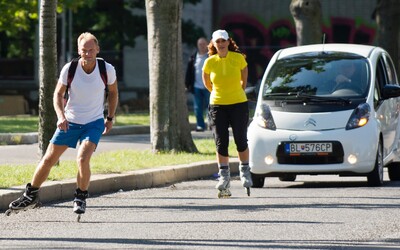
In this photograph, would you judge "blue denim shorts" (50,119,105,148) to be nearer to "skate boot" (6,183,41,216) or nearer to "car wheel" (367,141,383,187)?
"skate boot" (6,183,41,216)

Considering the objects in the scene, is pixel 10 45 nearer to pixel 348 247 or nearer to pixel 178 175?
pixel 178 175

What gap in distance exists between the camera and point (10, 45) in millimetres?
44344

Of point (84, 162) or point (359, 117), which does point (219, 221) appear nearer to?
point (84, 162)

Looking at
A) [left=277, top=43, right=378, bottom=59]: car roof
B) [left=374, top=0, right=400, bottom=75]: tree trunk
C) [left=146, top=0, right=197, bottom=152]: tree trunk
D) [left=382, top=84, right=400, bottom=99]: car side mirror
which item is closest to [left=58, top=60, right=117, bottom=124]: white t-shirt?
[left=382, top=84, right=400, bottom=99]: car side mirror

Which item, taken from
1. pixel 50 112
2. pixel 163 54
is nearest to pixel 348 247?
pixel 50 112

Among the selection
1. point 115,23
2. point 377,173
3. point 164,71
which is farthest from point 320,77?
point 115,23

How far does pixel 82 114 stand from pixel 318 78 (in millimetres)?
4948

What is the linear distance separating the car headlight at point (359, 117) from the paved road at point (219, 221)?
0.75 meters

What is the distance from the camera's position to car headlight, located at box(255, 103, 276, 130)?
1533cm

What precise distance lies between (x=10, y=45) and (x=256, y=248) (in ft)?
117

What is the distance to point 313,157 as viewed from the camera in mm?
15047

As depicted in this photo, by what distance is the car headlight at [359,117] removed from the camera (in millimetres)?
15102

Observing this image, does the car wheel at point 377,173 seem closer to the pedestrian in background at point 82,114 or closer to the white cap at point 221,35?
the white cap at point 221,35

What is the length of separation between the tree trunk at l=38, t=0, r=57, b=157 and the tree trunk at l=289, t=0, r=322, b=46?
10055mm
